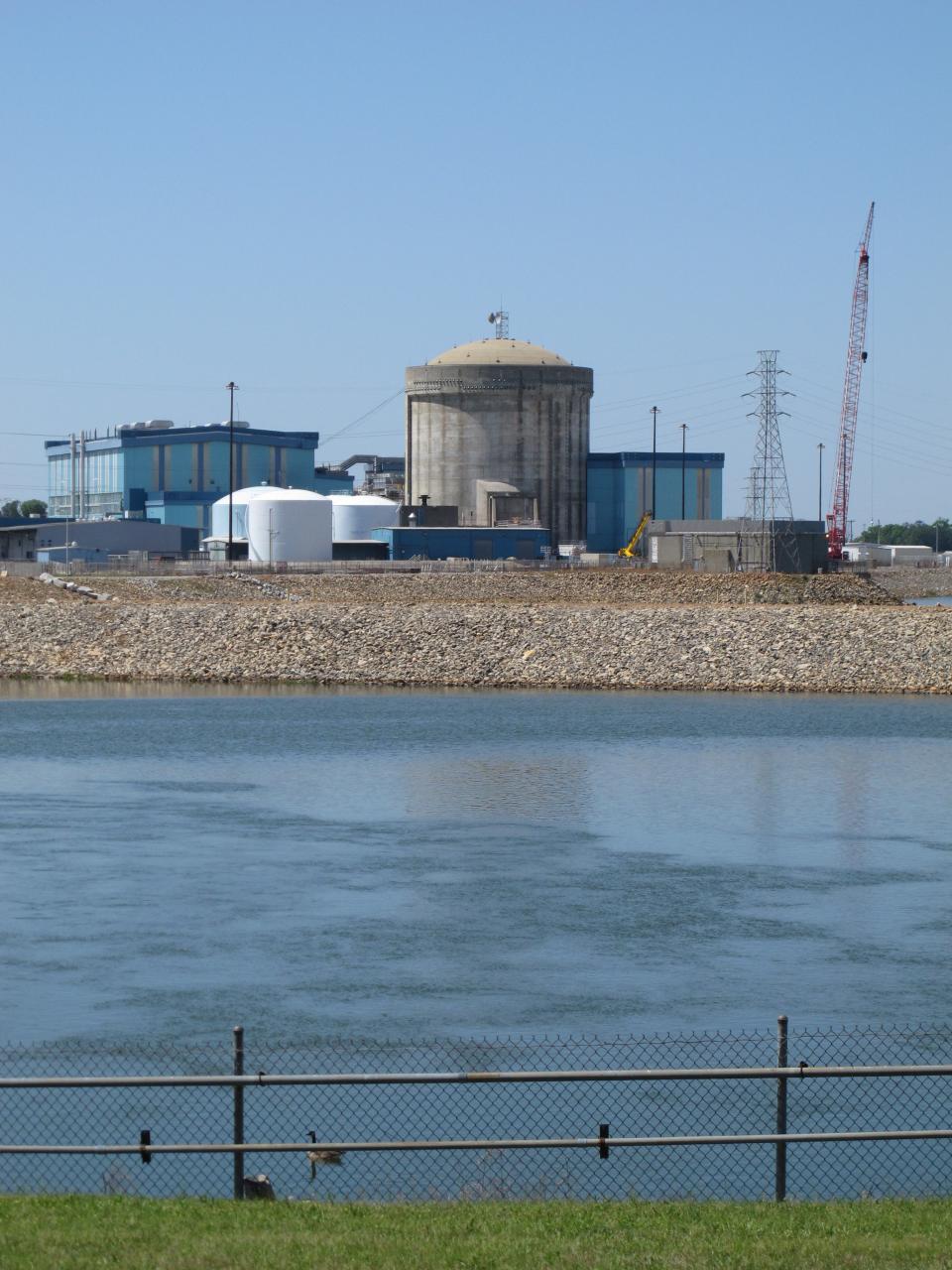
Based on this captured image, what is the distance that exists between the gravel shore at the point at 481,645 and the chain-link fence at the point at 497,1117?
43.2 metres

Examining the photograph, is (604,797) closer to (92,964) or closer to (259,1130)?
(92,964)

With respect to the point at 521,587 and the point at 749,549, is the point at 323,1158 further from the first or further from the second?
the point at 749,549

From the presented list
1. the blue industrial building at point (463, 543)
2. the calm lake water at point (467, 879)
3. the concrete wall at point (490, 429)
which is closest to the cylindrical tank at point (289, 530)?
the blue industrial building at point (463, 543)

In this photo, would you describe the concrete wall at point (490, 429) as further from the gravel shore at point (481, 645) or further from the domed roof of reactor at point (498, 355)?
the gravel shore at point (481, 645)

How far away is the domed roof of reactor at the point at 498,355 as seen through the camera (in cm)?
11731

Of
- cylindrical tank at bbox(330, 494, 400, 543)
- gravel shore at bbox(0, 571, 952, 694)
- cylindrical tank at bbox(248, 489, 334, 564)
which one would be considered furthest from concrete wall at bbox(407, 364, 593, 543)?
gravel shore at bbox(0, 571, 952, 694)

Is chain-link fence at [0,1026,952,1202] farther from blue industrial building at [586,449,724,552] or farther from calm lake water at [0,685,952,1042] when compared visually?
blue industrial building at [586,449,724,552]

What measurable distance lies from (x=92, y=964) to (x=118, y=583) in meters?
59.9

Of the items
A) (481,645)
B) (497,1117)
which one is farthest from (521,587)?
(497,1117)

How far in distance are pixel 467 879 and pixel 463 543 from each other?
77.6 m

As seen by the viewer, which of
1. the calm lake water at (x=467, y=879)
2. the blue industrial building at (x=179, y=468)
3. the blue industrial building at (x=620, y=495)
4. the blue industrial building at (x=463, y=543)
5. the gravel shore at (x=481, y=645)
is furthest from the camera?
the blue industrial building at (x=179, y=468)

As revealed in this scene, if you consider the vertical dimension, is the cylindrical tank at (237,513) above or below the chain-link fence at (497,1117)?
above

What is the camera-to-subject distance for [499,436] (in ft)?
381

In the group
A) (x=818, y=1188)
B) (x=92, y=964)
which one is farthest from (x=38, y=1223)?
(x=92, y=964)
